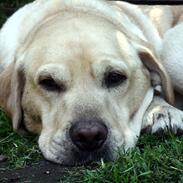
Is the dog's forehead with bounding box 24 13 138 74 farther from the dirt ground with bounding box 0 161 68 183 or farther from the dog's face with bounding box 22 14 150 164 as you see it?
the dirt ground with bounding box 0 161 68 183

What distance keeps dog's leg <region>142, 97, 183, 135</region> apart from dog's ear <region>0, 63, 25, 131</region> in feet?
3.06

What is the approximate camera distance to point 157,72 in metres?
5.24

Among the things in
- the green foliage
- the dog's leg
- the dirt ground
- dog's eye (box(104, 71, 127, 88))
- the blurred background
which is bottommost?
the blurred background

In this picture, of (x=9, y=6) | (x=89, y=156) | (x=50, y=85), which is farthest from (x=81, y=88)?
(x=9, y=6)

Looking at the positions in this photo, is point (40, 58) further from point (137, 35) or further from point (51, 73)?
point (137, 35)

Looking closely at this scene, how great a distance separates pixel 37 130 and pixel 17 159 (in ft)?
1.30

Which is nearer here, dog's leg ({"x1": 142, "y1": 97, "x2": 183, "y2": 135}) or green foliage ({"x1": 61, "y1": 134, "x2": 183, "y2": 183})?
green foliage ({"x1": 61, "y1": 134, "x2": 183, "y2": 183})

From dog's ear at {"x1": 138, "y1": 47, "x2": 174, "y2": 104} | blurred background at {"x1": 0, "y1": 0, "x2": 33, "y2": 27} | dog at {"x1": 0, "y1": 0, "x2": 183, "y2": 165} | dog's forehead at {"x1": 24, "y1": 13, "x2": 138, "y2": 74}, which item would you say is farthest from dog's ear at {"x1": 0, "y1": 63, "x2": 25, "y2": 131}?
blurred background at {"x1": 0, "y1": 0, "x2": 33, "y2": 27}

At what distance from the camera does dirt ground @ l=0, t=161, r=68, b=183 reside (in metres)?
4.36

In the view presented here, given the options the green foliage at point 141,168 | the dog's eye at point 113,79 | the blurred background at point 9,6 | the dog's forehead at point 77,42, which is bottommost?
the blurred background at point 9,6

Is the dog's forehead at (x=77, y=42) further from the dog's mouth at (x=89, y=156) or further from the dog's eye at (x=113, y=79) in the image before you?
the dog's mouth at (x=89, y=156)

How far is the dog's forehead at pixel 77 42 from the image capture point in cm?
478

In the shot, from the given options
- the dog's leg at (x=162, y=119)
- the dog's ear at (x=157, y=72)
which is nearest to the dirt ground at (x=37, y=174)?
the dog's leg at (x=162, y=119)

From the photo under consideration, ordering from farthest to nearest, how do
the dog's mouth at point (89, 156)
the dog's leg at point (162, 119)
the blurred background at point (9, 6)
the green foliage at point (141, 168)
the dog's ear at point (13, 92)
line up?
the blurred background at point (9, 6) < the dog's ear at point (13, 92) < the dog's leg at point (162, 119) < the dog's mouth at point (89, 156) < the green foliage at point (141, 168)
